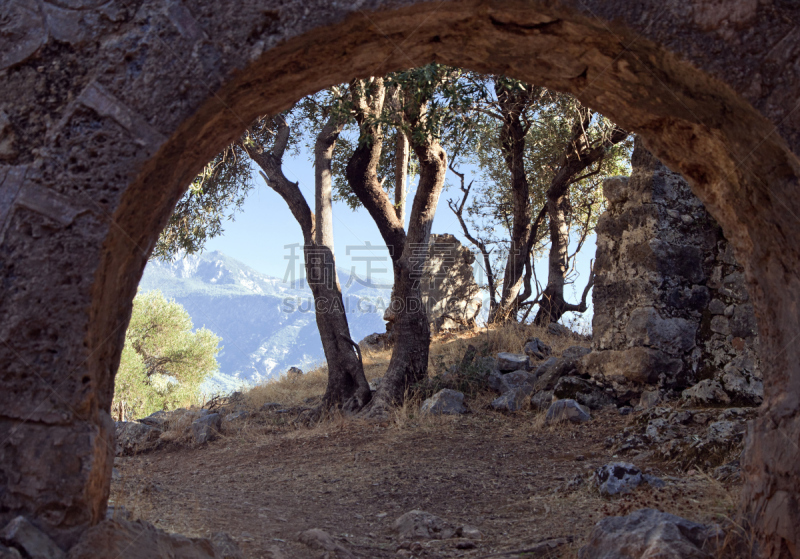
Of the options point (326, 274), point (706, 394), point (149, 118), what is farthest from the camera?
point (326, 274)

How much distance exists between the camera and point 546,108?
36.4 ft

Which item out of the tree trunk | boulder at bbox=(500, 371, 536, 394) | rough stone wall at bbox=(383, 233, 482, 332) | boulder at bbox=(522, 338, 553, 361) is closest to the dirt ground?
boulder at bbox=(500, 371, 536, 394)

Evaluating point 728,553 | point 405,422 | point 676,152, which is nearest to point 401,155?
point 405,422

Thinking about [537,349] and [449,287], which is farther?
[449,287]

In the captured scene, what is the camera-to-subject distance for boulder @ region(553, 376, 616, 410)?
20.2 ft

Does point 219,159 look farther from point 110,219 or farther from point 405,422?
point 110,219

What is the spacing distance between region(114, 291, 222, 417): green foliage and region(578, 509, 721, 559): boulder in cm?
1638

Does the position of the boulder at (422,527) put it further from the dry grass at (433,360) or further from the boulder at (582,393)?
the dry grass at (433,360)

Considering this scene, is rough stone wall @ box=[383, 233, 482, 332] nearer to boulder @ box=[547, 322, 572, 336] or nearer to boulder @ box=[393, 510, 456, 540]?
boulder @ box=[547, 322, 572, 336]

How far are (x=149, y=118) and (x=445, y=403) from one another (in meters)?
5.46

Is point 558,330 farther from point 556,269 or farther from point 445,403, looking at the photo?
point 445,403

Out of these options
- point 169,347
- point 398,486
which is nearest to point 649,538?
point 398,486

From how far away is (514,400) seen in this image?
22.8 ft

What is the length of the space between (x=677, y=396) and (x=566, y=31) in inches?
178
